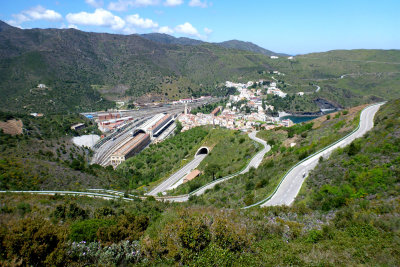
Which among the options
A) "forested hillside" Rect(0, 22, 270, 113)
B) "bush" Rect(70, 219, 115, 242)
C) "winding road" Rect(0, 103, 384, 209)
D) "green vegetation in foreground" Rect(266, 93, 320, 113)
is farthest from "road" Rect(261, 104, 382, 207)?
"green vegetation in foreground" Rect(266, 93, 320, 113)

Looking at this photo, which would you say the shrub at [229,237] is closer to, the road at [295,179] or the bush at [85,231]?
the bush at [85,231]

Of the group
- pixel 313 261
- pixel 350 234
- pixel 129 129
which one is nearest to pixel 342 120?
pixel 350 234

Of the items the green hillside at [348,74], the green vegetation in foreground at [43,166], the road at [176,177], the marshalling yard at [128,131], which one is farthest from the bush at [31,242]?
the green hillside at [348,74]

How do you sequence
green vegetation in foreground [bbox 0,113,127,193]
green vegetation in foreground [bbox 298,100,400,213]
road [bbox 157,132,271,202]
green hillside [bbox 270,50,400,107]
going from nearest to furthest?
green vegetation in foreground [bbox 298,100,400,213], green vegetation in foreground [bbox 0,113,127,193], road [bbox 157,132,271,202], green hillside [bbox 270,50,400,107]

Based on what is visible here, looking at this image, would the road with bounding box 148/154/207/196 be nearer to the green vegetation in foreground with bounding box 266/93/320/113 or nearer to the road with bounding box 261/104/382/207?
the road with bounding box 261/104/382/207

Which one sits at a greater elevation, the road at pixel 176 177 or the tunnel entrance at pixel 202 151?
the tunnel entrance at pixel 202 151

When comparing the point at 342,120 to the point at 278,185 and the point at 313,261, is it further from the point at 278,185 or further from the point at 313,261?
the point at 313,261

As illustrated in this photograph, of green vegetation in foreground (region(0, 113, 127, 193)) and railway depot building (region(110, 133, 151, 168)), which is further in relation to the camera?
railway depot building (region(110, 133, 151, 168))
